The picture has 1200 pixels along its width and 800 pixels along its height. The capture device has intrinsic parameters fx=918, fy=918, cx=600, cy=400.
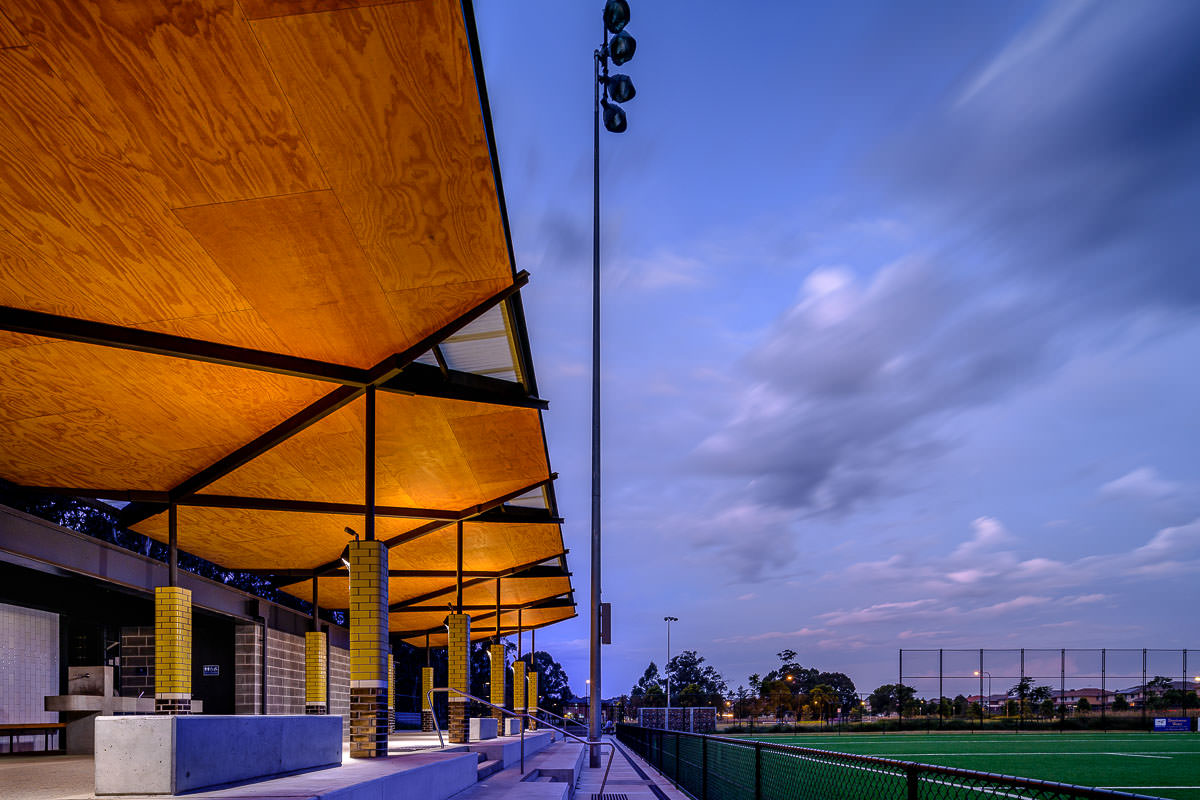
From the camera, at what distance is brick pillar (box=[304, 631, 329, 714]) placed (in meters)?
27.9

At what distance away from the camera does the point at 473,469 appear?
16.5 meters

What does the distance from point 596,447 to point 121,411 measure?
664 centimetres

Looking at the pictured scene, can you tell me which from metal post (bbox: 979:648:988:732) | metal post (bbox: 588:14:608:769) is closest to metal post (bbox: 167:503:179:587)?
metal post (bbox: 588:14:608:769)

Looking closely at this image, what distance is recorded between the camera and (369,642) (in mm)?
11945

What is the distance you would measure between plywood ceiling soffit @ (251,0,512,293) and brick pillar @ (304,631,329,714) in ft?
70.9

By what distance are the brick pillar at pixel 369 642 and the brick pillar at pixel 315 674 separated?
17114 mm

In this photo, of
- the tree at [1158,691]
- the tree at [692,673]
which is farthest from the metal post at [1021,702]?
the tree at [692,673]

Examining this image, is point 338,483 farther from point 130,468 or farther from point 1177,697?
point 1177,697

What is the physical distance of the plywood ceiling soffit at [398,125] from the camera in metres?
5.77

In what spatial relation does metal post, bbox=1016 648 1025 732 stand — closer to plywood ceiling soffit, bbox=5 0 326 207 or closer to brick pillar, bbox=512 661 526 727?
brick pillar, bbox=512 661 526 727

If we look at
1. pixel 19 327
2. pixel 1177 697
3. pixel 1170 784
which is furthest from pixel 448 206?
pixel 1177 697

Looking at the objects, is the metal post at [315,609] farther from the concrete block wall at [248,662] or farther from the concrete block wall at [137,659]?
the concrete block wall at [137,659]

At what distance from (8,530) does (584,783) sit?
9610 millimetres

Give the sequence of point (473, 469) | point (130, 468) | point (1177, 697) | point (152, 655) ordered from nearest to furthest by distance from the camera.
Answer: point (130, 468)
point (473, 469)
point (152, 655)
point (1177, 697)
